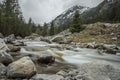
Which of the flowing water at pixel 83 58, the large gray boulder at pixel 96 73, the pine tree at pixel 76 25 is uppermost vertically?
the pine tree at pixel 76 25

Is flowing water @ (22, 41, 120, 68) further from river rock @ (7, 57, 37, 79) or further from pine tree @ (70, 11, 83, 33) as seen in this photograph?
pine tree @ (70, 11, 83, 33)

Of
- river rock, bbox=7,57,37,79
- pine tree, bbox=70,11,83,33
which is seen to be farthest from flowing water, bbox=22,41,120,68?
pine tree, bbox=70,11,83,33

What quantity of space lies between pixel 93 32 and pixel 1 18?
103 feet

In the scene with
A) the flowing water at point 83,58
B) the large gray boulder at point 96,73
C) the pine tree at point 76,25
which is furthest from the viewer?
the pine tree at point 76,25

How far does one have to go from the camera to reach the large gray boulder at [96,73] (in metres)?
12.0

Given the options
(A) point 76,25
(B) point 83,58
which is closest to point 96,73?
(B) point 83,58

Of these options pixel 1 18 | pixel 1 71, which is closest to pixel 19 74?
pixel 1 71

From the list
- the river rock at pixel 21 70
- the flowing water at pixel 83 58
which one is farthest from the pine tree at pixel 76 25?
the river rock at pixel 21 70

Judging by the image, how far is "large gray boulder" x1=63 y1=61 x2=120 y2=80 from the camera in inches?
471

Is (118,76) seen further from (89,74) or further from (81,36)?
(81,36)

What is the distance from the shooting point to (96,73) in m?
12.3

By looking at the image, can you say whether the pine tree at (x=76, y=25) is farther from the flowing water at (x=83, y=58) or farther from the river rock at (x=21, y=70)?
the river rock at (x=21, y=70)

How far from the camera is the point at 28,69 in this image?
13.2 meters

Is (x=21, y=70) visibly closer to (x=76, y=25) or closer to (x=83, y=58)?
(x=83, y=58)
